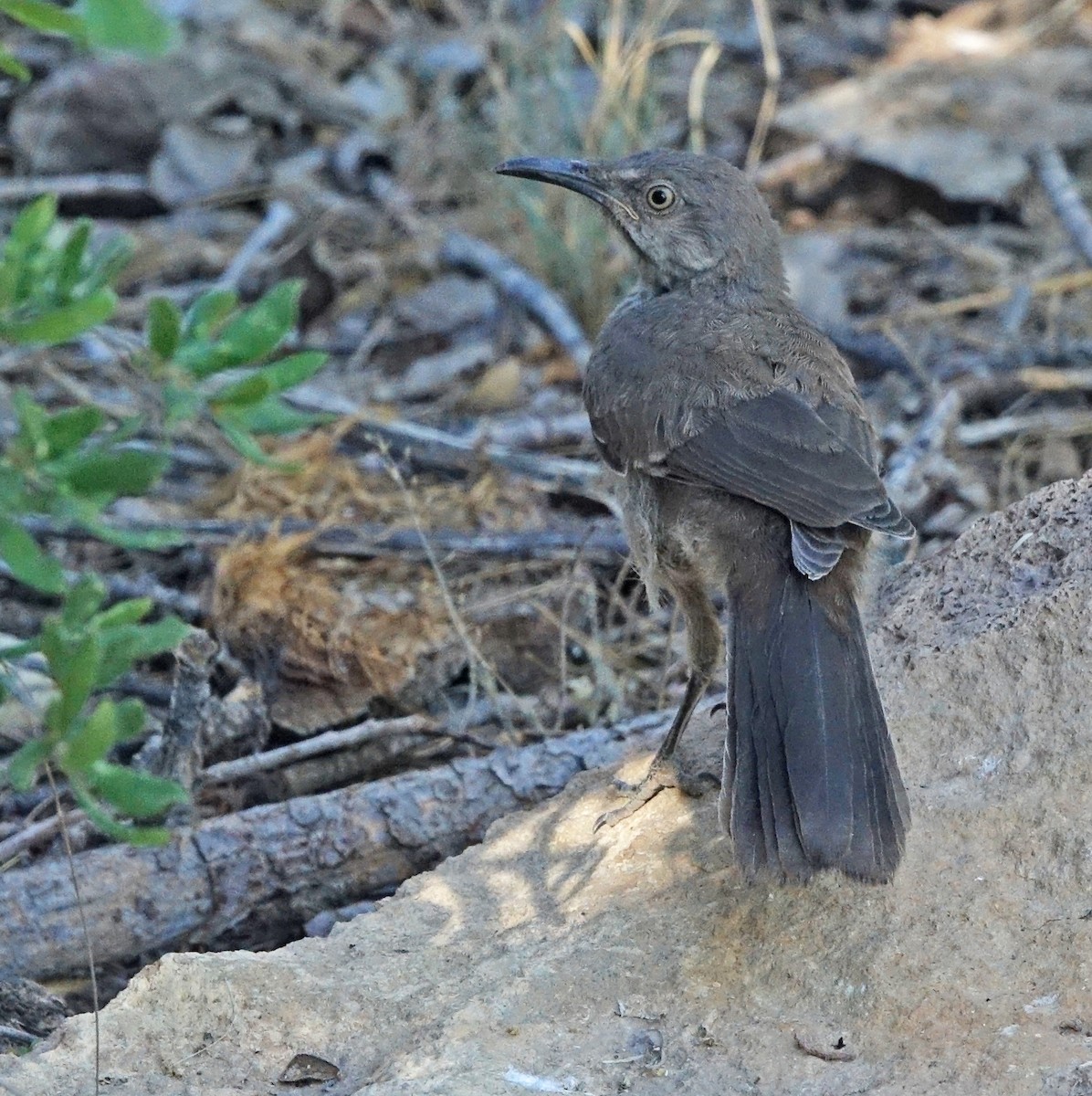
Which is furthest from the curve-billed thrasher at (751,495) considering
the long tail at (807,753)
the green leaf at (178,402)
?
the green leaf at (178,402)

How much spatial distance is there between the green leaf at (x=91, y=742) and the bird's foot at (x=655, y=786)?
69.4 inches

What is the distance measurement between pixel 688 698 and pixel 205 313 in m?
1.88

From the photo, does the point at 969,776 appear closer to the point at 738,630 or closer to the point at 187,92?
the point at 738,630

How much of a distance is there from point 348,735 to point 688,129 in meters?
5.59

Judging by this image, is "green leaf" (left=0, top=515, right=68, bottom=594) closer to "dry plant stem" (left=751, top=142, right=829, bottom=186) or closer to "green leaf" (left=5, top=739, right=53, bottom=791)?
"green leaf" (left=5, top=739, right=53, bottom=791)

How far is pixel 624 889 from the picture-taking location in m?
3.54

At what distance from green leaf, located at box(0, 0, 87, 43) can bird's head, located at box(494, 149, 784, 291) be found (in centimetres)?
285

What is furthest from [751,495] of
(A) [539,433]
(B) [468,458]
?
(A) [539,433]

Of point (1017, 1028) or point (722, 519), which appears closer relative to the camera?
point (1017, 1028)

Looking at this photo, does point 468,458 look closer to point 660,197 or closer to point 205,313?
point 660,197

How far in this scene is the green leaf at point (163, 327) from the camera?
271 cm

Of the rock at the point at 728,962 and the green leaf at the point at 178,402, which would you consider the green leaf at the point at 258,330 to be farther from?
the rock at the point at 728,962

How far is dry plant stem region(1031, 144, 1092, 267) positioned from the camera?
7516mm

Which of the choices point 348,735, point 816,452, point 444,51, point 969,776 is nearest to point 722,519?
point 816,452
